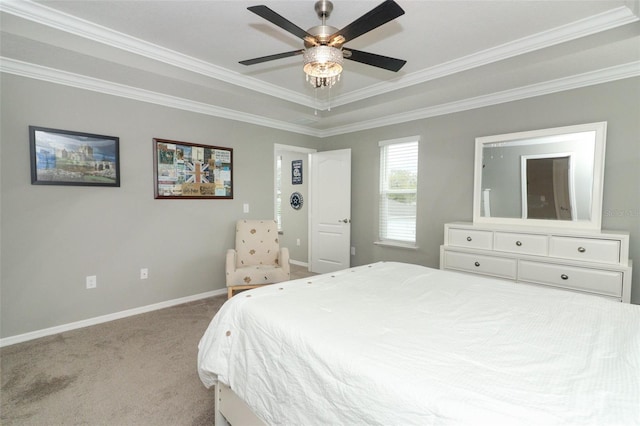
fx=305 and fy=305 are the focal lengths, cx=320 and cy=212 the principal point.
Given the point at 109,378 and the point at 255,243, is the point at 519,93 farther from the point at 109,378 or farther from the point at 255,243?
the point at 109,378

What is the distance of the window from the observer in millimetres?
4023

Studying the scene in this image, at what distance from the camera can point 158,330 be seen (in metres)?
2.86

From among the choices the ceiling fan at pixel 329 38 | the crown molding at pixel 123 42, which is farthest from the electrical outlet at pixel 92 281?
the ceiling fan at pixel 329 38

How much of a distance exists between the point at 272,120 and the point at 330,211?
5.26 feet

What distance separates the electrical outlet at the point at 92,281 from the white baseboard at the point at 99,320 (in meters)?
0.32

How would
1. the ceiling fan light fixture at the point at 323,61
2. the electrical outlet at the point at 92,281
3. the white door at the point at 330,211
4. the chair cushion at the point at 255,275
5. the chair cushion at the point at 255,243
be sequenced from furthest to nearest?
1. the white door at the point at 330,211
2. the chair cushion at the point at 255,243
3. the chair cushion at the point at 255,275
4. the electrical outlet at the point at 92,281
5. the ceiling fan light fixture at the point at 323,61

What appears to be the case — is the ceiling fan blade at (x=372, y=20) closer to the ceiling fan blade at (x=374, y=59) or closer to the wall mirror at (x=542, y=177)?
the ceiling fan blade at (x=374, y=59)

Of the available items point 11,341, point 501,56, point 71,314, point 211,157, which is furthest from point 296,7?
point 11,341

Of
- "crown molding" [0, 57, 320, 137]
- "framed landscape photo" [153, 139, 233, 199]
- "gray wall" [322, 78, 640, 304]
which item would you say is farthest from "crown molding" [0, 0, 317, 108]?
"gray wall" [322, 78, 640, 304]

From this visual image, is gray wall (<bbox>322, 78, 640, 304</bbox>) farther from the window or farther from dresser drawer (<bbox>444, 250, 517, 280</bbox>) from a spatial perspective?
dresser drawer (<bbox>444, 250, 517, 280</bbox>)

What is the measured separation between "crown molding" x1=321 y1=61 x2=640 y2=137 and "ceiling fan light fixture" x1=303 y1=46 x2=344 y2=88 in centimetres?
217

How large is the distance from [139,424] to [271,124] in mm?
3643

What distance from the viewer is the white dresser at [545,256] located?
94.0 inches

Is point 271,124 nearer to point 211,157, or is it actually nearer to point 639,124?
point 211,157
